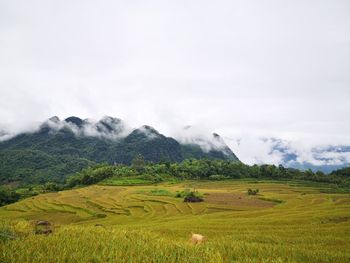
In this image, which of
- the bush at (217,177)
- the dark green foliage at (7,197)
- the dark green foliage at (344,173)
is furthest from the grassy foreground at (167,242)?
the dark green foliage at (344,173)

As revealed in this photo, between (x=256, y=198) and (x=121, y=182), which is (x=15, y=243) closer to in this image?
(x=256, y=198)

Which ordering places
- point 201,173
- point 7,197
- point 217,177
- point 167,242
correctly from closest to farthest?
point 167,242 < point 7,197 < point 217,177 < point 201,173

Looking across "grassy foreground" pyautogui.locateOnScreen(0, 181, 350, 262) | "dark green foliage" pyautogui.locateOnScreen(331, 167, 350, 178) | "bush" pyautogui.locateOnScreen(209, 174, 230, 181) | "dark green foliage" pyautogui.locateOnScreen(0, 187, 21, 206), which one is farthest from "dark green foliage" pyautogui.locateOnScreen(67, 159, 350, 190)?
"grassy foreground" pyautogui.locateOnScreen(0, 181, 350, 262)

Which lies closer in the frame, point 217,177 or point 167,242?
point 167,242

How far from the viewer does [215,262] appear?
7.86 m

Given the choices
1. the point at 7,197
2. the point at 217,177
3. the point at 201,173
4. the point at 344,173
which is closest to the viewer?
the point at 7,197

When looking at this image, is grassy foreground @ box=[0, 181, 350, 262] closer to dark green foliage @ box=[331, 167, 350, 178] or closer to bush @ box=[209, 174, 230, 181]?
Result: bush @ box=[209, 174, 230, 181]

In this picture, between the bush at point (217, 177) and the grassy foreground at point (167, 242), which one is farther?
the bush at point (217, 177)

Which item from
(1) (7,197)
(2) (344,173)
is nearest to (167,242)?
(1) (7,197)

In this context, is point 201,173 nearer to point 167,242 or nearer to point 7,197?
point 7,197

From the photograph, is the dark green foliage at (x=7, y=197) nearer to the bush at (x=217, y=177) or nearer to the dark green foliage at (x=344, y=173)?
the bush at (x=217, y=177)

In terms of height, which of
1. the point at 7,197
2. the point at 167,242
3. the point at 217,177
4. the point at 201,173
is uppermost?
the point at 201,173

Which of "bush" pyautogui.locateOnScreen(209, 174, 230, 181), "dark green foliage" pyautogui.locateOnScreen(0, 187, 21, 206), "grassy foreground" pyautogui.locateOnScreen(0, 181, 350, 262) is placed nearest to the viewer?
"grassy foreground" pyautogui.locateOnScreen(0, 181, 350, 262)

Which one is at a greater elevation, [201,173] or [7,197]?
[201,173]
